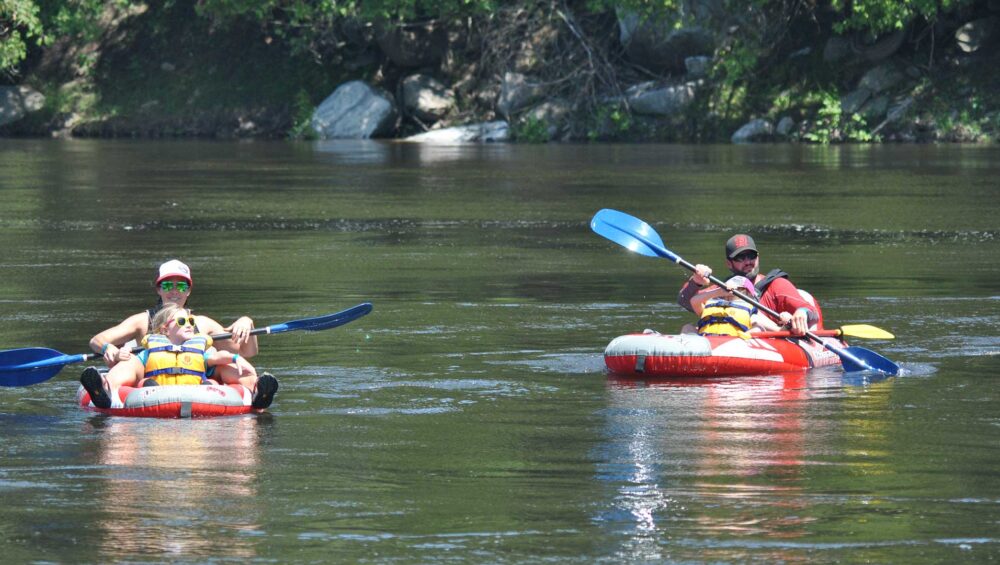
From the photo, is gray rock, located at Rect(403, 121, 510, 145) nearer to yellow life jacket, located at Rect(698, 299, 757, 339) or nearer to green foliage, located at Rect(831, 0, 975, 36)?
green foliage, located at Rect(831, 0, 975, 36)

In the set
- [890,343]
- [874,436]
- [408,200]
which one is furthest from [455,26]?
[874,436]

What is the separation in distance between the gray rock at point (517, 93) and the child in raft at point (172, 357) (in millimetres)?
40179

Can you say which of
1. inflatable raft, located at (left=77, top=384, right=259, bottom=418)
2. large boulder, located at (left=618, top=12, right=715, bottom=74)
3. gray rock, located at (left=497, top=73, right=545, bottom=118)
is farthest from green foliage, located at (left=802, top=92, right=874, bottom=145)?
inflatable raft, located at (left=77, top=384, right=259, bottom=418)

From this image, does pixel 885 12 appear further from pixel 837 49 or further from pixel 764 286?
pixel 764 286

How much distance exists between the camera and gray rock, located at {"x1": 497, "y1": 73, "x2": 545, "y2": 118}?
50.9 metres

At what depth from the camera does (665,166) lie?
Result: 37188mm

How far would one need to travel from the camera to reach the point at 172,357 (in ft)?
36.1

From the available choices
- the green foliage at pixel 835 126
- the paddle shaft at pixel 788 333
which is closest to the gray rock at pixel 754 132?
the green foliage at pixel 835 126

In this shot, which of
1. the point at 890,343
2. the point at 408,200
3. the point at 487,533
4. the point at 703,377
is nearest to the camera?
the point at 487,533

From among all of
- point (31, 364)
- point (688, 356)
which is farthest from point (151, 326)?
point (688, 356)

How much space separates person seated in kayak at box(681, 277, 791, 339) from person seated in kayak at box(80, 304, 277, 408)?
3.38 meters

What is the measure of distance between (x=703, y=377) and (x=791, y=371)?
27.3 inches

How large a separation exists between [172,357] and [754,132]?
123 ft

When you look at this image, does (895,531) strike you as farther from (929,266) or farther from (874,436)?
(929,266)
